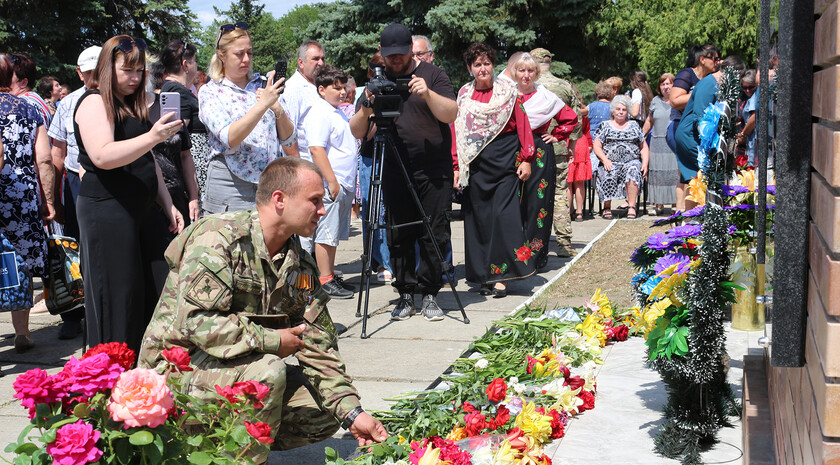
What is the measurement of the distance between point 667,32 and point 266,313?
27517 mm

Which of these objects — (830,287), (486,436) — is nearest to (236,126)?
(486,436)

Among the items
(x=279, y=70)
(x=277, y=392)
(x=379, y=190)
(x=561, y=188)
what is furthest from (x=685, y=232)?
(x=561, y=188)

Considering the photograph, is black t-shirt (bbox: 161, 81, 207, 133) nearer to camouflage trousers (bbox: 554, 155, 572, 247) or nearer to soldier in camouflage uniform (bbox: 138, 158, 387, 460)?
soldier in camouflage uniform (bbox: 138, 158, 387, 460)

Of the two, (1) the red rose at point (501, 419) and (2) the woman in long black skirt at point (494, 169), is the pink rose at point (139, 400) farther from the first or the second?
(2) the woman in long black skirt at point (494, 169)

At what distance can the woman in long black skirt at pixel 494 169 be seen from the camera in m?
7.38

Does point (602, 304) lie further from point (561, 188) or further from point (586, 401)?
point (561, 188)

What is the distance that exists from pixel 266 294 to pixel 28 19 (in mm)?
28545

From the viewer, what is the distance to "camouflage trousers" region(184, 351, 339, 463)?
318 cm

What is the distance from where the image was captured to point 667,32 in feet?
94.0

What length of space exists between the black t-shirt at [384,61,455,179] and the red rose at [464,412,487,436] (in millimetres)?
3136

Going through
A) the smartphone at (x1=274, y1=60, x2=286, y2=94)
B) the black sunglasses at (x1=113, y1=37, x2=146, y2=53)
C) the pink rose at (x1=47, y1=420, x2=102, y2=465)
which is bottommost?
the pink rose at (x1=47, y1=420, x2=102, y2=465)

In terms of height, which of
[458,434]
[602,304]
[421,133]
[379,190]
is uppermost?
[421,133]

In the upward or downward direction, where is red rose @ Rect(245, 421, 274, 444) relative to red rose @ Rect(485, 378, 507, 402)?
upward

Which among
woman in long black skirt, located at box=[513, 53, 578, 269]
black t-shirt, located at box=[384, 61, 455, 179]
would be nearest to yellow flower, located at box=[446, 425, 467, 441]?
black t-shirt, located at box=[384, 61, 455, 179]
